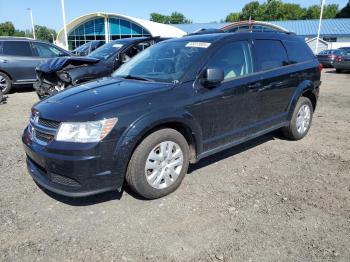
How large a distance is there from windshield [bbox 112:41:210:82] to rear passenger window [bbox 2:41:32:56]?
25.4 ft

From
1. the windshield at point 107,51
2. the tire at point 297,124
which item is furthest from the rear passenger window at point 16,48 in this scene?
the tire at point 297,124

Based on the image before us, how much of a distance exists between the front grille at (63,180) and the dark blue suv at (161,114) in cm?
1

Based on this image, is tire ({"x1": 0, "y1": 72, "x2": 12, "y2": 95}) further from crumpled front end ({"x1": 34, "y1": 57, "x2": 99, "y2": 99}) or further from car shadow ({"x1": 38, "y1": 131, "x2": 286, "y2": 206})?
car shadow ({"x1": 38, "y1": 131, "x2": 286, "y2": 206})

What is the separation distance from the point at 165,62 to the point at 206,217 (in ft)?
6.79

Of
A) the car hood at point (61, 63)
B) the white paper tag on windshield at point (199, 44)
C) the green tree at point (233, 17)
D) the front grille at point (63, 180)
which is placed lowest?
the front grille at point (63, 180)

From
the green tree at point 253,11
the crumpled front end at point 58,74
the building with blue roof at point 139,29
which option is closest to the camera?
the crumpled front end at point 58,74

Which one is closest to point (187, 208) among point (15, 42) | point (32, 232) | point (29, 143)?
point (32, 232)

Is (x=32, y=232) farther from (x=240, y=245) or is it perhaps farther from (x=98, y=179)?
(x=240, y=245)

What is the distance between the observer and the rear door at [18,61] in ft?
35.6

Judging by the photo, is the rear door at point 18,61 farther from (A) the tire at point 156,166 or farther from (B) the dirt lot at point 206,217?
(A) the tire at point 156,166

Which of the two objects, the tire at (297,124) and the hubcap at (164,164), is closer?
the hubcap at (164,164)

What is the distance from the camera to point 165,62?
175 inches

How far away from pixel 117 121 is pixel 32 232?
1.33 metres

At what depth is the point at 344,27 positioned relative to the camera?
4888cm
